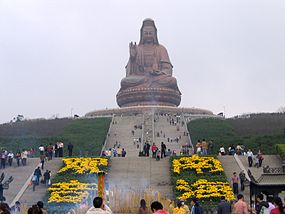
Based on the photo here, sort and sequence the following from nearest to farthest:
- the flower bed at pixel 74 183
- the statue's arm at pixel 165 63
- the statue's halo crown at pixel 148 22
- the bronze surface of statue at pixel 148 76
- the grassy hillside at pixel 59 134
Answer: the flower bed at pixel 74 183
the grassy hillside at pixel 59 134
the bronze surface of statue at pixel 148 76
the statue's arm at pixel 165 63
the statue's halo crown at pixel 148 22

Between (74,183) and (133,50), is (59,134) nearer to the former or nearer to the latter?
(133,50)

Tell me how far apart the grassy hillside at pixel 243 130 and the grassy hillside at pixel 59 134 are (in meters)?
6.48

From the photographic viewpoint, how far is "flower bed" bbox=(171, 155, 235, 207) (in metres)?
19.0

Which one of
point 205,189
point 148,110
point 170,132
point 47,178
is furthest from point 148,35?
point 205,189

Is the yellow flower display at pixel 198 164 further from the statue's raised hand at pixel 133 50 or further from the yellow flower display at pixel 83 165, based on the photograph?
the statue's raised hand at pixel 133 50

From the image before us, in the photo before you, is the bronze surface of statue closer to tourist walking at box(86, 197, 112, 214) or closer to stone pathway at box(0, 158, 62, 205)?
stone pathway at box(0, 158, 62, 205)

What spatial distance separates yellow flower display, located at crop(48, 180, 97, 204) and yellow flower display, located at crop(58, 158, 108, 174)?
5.14 feet

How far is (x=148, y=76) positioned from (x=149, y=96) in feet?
6.40

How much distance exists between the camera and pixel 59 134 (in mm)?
38219

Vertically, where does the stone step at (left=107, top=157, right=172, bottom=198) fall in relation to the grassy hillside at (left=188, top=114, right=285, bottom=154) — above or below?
below

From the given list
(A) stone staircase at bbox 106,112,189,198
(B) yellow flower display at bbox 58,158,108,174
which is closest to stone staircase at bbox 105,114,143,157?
(A) stone staircase at bbox 106,112,189,198

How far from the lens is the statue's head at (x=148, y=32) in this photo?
4965cm

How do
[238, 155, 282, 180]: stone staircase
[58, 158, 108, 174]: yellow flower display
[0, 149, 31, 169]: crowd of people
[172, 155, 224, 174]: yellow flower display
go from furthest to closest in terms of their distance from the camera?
1. [0, 149, 31, 169]: crowd of people
2. [238, 155, 282, 180]: stone staircase
3. [58, 158, 108, 174]: yellow flower display
4. [172, 155, 224, 174]: yellow flower display

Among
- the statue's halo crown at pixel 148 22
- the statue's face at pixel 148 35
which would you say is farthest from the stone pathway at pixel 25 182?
the statue's halo crown at pixel 148 22
